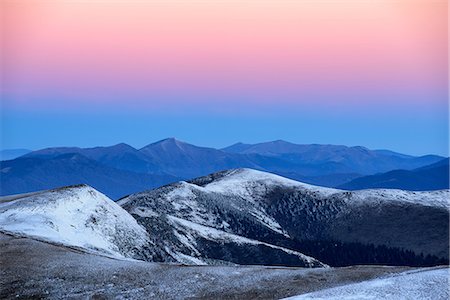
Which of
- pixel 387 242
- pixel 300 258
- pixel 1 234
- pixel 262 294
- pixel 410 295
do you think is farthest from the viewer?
pixel 387 242

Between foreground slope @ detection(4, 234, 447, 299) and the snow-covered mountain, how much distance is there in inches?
2419

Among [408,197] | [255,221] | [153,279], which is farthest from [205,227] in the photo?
[153,279]

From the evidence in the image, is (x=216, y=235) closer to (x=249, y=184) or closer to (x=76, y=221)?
(x=249, y=184)

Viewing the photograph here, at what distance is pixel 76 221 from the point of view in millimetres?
95375

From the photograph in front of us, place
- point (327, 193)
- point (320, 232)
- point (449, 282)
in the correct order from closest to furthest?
point (449, 282)
point (320, 232)
point (327, 193)

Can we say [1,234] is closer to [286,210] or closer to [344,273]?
[344,273]

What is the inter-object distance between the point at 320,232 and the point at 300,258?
25.1 meters

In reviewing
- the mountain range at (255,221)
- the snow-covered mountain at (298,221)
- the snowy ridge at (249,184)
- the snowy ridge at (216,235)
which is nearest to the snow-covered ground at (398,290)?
the mountain range at (255,221)

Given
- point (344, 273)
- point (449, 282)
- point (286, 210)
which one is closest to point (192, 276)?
point (344, 273)

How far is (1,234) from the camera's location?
74.1m

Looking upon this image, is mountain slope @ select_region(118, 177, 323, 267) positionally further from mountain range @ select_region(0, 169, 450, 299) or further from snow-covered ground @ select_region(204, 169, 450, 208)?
snow-covered ground @ select_region(204, 169, 450, 208)

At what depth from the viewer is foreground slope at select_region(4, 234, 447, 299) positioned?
170 ft

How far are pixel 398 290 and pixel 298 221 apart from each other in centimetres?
12042

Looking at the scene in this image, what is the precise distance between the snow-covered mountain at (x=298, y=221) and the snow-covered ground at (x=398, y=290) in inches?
3065
